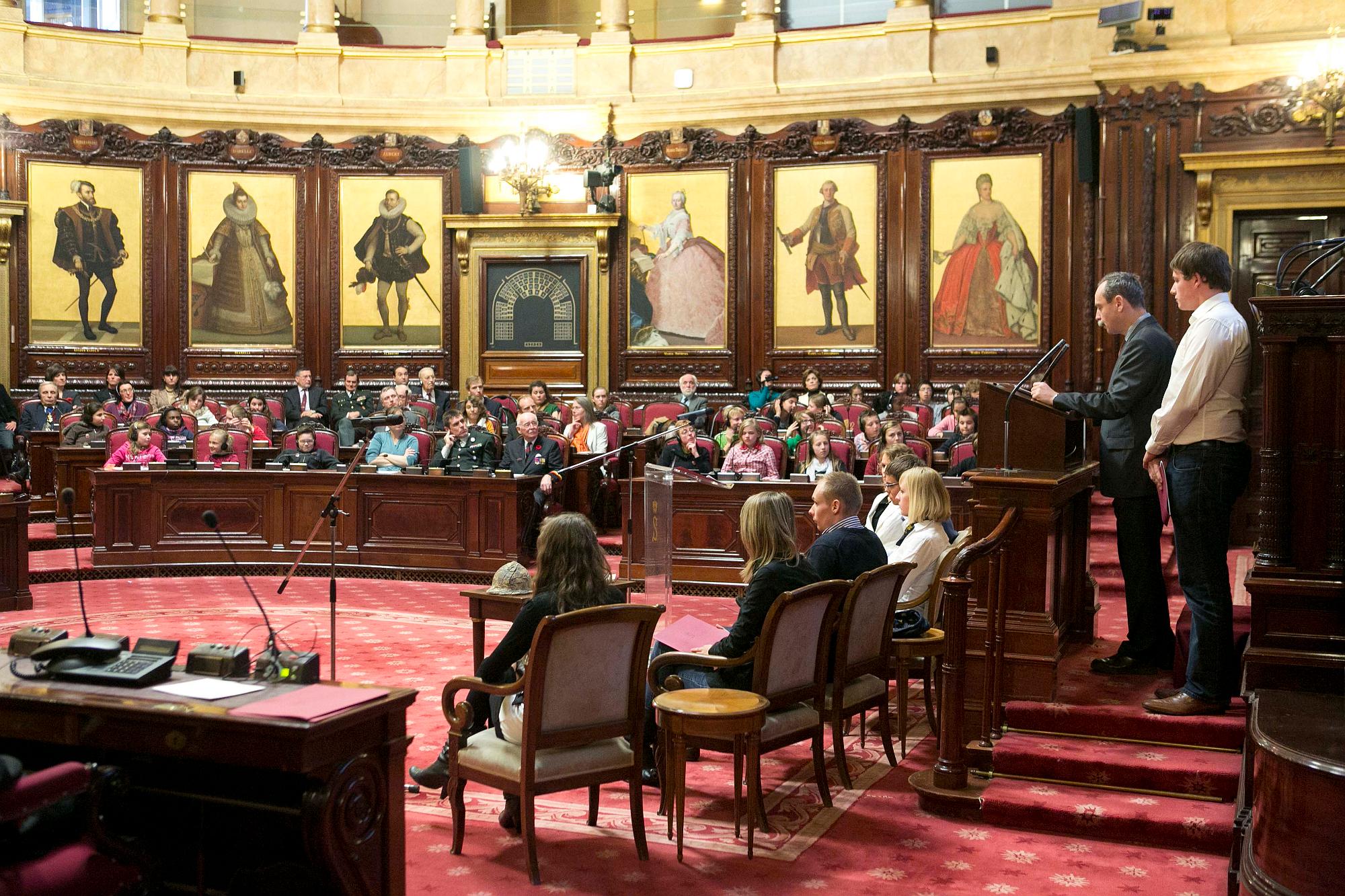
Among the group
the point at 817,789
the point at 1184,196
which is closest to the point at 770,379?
the point at 1184,196

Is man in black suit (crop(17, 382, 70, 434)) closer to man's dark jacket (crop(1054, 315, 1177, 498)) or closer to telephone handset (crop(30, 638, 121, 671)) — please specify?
telephone handset (crop(30, 638, 121, 671))

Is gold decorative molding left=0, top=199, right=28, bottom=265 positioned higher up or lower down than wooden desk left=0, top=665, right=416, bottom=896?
higher up

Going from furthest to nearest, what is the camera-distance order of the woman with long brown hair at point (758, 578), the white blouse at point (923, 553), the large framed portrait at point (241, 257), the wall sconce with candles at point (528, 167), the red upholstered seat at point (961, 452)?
the large framed portrait at point (241, 257), the wall sconce with candles at point (528, 167), the red upholstered seat at point (961, 452), the white blouse at point (923, 553), the woman with long brown hair at point (758, 578)

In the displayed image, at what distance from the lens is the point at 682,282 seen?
12.9 metres

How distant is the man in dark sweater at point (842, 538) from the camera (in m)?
4.44

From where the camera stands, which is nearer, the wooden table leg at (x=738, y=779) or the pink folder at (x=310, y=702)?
the pink folder at (x=310, y=702)

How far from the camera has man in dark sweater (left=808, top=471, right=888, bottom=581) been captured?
14.6 feet

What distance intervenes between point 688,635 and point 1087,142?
8145 mm

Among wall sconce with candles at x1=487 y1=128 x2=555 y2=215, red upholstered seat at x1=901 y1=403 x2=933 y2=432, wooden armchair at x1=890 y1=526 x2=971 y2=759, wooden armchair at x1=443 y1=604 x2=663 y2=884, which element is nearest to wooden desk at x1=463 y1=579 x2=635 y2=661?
wooden armchair at x1=443 y1=604 x2=663 y2=884

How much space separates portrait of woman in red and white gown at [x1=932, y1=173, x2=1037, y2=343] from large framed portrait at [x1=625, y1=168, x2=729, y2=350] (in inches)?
87.9

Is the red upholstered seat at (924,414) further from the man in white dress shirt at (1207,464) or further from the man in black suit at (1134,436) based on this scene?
the man in white dress shirt at (1207,464)

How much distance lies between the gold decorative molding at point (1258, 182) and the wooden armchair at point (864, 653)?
7.22m

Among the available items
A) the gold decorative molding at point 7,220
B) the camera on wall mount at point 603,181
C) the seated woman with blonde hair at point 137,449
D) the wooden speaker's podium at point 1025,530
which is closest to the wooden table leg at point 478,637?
the wooden speaker's podium at point 1025,530

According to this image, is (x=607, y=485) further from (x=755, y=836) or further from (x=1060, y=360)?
(x=755, y=836)
